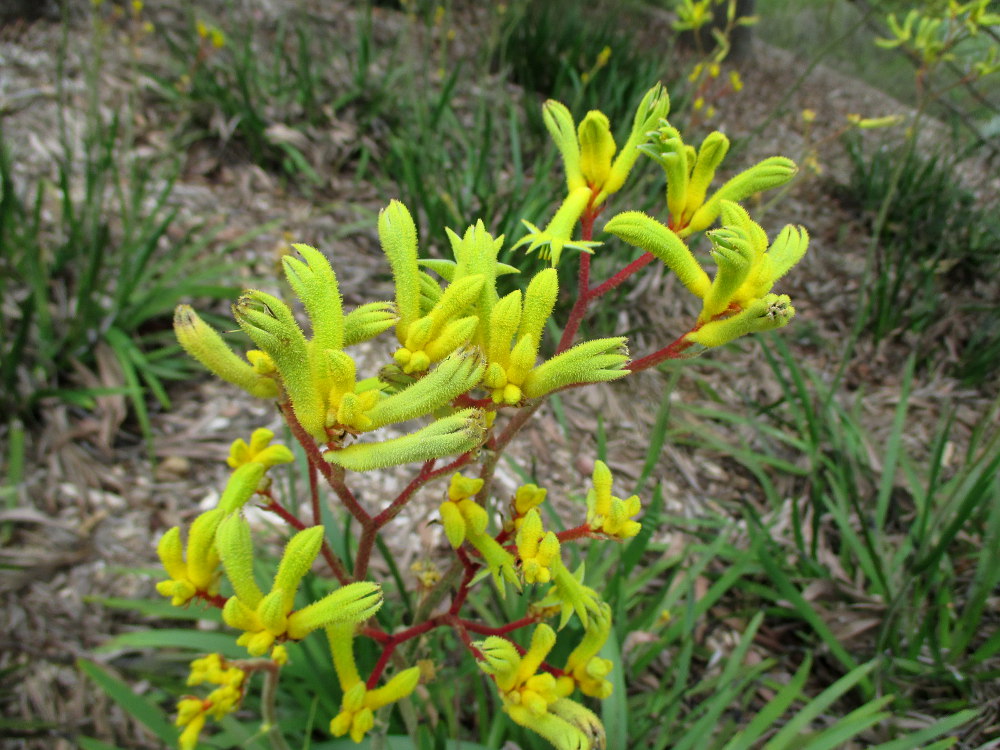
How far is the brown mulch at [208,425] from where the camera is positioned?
191cm

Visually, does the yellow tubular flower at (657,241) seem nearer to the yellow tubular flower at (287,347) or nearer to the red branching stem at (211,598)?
the yellow tubular flower at (287,347)

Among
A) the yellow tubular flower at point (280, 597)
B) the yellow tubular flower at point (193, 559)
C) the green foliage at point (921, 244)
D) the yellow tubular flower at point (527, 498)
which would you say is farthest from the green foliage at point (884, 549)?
the yellow tubular flower at point (193, 559)

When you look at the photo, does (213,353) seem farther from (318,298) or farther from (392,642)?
(392,642)

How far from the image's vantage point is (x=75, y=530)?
7.09ft

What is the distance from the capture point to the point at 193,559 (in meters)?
0.92

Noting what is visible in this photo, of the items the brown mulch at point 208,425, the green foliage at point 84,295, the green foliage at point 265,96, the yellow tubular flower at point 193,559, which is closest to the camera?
the yellow tubular flower at point 193,559

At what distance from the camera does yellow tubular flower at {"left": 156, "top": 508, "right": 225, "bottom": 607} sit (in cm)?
90

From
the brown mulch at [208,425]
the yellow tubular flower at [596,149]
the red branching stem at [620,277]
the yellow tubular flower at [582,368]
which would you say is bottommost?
the brown mulch at [208,425]

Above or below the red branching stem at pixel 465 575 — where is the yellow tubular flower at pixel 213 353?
above

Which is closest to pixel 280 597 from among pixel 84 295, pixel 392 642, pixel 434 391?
pixel 392 642

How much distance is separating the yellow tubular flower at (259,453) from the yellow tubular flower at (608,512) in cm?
49

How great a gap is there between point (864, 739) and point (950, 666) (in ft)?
1.11

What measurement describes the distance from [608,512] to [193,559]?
24.1 inches

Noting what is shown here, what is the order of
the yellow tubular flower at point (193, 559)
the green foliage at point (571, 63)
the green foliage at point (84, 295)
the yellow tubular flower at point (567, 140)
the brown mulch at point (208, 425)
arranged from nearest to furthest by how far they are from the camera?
1. the yellow tubular flower at point (193, 559)
2. the yellow tubular flower at point (567, 140)
3. the brown mulch at point (208, 425)
4. the green foliage at point (84, 295)
5. the green foliage at point (571, 63)
